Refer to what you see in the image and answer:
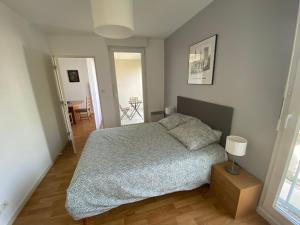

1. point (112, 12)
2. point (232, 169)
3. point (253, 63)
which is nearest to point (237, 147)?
point (232, 169)

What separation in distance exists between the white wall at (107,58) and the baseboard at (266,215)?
281 cm

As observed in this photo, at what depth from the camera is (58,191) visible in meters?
1.86

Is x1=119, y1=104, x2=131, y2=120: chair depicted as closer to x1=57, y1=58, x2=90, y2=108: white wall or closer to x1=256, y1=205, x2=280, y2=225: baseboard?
x1=57, y1=58, x2=90, y2=108: white wall

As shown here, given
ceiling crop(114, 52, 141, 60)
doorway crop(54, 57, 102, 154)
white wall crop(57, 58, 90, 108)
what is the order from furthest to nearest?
white wall crop(57, 58, 90, 108)
doorway crop(54, 57, 102, 154)
ceiling crop(114, 52, 141, 60)

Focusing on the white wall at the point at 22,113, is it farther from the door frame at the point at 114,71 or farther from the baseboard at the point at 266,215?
the baseboard at the point at 266,215

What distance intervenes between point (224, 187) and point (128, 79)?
3717 millimetres

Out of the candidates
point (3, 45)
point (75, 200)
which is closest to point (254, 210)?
point (75, 200)

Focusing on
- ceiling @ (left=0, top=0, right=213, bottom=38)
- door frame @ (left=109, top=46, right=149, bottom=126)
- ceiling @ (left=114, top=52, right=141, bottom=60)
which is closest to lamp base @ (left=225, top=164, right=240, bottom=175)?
ceiling @ (left=0, top=0, right=213, bottom=38)

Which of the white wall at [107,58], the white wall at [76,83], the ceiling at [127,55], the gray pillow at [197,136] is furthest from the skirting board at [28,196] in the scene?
the white wall at [76,83]

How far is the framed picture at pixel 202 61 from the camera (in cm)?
194

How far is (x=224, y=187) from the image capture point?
1484 millimetres

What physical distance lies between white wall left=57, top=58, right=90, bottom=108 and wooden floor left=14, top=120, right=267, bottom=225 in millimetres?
4342

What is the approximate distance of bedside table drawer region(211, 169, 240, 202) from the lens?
1358 millimetres

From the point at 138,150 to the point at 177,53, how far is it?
2.24 meters
